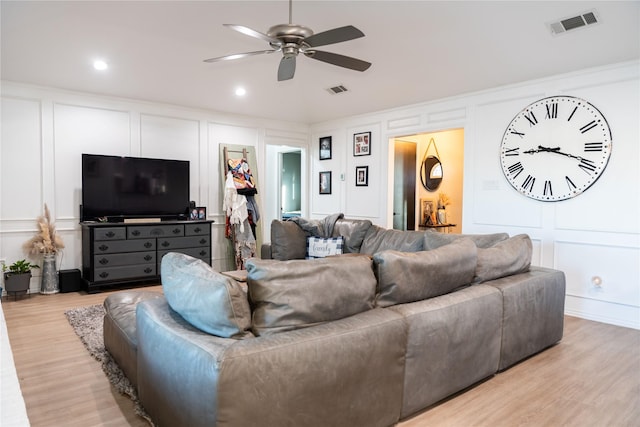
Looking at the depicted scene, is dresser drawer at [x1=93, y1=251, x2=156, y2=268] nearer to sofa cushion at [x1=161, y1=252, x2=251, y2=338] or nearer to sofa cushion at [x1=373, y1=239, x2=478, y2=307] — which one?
sofa cushion at [x1=161, y1=252, x2=251, y2=338]

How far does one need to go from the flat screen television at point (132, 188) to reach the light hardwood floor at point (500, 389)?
1.99 metres

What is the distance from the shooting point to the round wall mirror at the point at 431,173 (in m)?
7.33

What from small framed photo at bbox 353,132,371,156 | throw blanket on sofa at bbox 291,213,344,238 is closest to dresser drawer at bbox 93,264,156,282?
throw blanket on sofa at bbox 291,213,344,238

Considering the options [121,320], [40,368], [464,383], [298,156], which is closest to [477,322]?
[464,383]

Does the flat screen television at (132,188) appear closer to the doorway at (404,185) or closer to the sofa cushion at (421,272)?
the doorway at (404,185)

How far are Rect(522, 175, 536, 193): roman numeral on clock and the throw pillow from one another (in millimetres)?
2291

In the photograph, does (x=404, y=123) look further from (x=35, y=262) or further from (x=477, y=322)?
(x=35, y=262)

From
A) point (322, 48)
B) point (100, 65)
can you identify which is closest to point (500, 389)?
point (322, 48)

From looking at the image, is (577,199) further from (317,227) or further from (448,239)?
(317,227)

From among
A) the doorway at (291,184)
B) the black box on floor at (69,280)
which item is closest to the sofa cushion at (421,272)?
the black box on floor at (69,280)

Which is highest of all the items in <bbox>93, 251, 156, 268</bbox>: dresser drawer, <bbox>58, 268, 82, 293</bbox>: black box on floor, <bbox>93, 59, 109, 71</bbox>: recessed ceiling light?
<bbox>93, 59, 109, 71</bbox>: recessed ceiling light

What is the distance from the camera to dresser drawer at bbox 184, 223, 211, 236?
18.2 feet

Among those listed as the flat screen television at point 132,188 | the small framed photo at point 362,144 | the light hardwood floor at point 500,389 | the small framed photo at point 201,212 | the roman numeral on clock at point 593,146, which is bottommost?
the light hardwood floor at point 500,389

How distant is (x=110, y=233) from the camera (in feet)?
16.1
